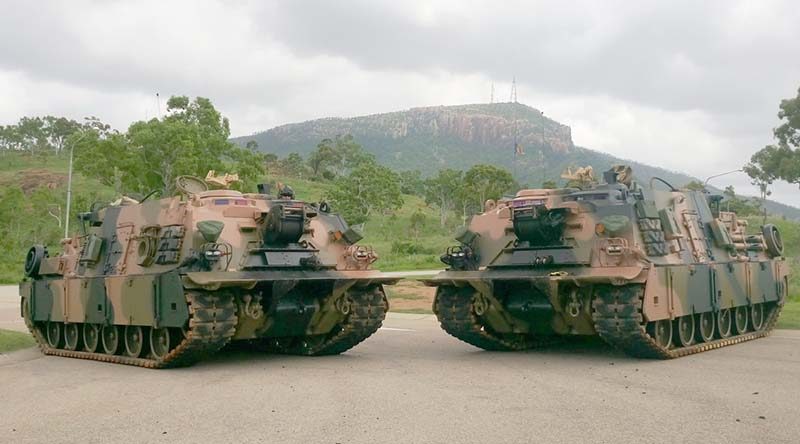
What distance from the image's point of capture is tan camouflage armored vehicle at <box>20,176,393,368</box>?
1315cm

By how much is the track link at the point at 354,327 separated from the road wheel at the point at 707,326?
5.13m

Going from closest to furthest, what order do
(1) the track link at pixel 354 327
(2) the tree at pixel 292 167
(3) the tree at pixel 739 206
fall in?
1. (1) the track link at pixel 354 327
2. (3) the tree at pixel 739 206
3. (2) the tree at pixel 292 167

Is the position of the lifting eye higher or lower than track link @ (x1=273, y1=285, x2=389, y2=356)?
higher

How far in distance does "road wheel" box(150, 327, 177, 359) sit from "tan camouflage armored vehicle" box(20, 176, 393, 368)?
0.02 meters

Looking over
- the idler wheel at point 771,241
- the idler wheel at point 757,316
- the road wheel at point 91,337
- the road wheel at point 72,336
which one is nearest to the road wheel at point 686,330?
the idler wheel at point 757,316

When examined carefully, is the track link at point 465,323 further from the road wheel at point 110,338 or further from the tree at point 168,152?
the tree at point 168,152

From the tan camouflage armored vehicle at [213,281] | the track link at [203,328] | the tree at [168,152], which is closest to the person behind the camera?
the track link at [203,328]

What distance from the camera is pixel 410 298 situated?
28.5m

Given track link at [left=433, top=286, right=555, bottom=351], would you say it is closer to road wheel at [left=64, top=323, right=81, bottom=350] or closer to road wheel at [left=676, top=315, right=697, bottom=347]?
road wheel at [left=676, top=315, right=697, bottom=347]

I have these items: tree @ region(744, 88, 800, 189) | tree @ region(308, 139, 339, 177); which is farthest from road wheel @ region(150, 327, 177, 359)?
tree @ region(308, 139, 339, 177)

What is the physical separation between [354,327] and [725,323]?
21.8 ft

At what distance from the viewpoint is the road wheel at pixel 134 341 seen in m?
14.5

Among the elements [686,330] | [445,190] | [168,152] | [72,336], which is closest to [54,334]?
[72,336]

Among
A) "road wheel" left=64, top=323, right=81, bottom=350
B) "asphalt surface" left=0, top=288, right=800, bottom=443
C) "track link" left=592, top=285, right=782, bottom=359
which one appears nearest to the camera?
"asphalt surface" left=0, top=288, right=800, bottom=443
